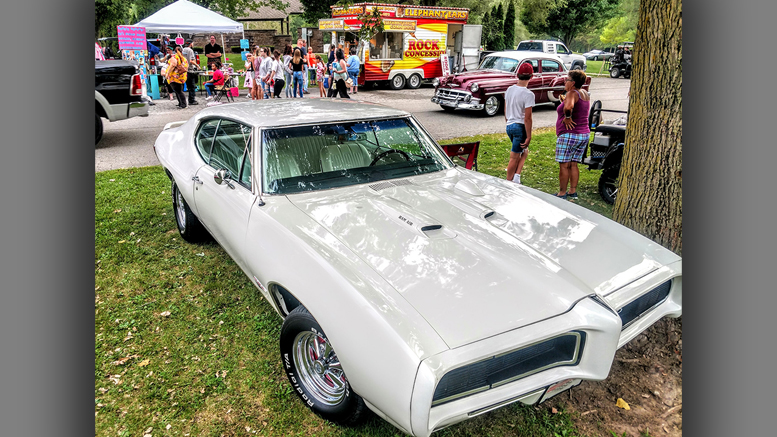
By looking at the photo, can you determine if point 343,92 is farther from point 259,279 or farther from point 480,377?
point 480,377

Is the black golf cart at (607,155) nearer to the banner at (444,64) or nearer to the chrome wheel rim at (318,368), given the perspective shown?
the chrome wheel rim at (318,368)

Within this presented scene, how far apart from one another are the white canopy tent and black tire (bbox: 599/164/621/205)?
13.8 m

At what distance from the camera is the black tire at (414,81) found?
60.7 ft

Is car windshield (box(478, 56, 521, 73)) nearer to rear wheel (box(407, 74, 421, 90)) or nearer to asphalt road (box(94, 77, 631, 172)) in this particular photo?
asphalt road (box(94, 77, 631, 172))

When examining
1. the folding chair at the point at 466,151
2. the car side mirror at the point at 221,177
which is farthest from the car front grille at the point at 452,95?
the car side mirror at the point at 221,177

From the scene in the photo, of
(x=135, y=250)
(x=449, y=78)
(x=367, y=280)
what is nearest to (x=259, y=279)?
(x=367, y=280)

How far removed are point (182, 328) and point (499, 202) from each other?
94.4 inches

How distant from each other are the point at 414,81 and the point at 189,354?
1684 cm

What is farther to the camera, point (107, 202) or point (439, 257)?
point (107, 202)

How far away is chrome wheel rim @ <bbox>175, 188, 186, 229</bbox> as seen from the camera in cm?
470

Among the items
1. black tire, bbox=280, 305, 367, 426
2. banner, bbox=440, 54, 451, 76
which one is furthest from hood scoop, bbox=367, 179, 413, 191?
banner, bbox=440, 54, 451, 76

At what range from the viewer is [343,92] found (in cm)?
1438

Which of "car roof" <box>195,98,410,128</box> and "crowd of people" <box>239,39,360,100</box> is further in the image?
"crowd of people" <box>239,39,360,100</box>

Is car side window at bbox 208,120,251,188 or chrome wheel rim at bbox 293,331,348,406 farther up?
car side window at bbox 208,120,251,188
